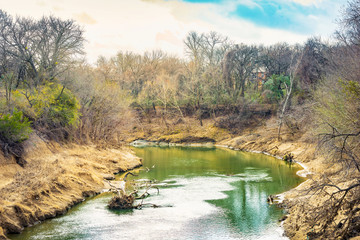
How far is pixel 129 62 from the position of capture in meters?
79.8

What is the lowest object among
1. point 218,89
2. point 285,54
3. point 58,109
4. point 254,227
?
point 254,227

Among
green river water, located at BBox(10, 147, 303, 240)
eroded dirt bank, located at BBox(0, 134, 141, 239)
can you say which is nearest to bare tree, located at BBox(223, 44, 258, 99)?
green river water, located at BBox(10, 147, 303, 240)

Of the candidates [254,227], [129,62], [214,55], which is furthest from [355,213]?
[129,62]

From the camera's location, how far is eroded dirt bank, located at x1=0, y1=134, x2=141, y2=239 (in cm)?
1886

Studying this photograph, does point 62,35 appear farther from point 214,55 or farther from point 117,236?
point 214,55

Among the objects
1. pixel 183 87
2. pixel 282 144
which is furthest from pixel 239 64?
pixel 282 144

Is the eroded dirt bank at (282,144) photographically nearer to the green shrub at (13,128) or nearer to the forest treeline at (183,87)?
the forest treeline at (183,87)

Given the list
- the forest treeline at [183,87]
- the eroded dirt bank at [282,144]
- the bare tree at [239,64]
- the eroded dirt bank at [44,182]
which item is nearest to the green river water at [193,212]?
the eroded dirt bank at [44,182]

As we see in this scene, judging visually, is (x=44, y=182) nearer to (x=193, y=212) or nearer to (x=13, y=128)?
(x=13, y=128)

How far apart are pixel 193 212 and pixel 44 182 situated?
8.81 m

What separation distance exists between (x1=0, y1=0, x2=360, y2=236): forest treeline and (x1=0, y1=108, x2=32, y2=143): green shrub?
0.06 meters

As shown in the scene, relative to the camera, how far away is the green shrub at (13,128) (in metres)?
24.5

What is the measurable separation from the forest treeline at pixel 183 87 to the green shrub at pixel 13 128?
0.06 metres

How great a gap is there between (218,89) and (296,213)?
5085 cm
